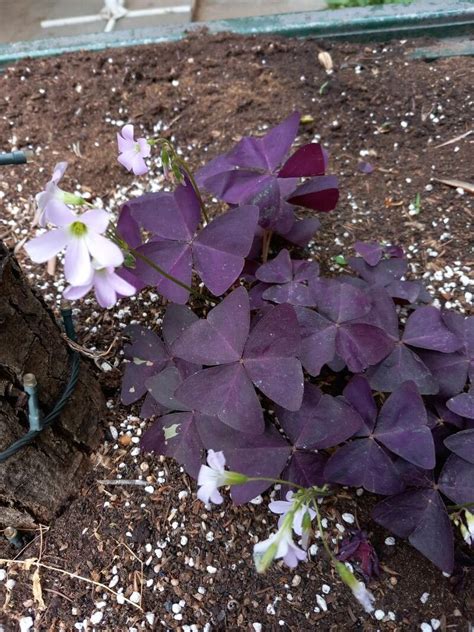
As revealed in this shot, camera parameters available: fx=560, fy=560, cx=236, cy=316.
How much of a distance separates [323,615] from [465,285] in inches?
34.4

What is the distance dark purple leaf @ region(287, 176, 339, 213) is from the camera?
131cm

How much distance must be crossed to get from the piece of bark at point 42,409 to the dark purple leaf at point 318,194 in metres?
0.63

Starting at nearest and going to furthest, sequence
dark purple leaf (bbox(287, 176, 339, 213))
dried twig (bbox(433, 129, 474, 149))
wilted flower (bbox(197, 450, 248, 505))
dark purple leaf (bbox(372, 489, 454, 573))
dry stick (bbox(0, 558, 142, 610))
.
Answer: wilted flower (bbox(197, 450, 248, 505)) < dark purple leaf (bbox(372, 489, 454, 573)) < dry stick (bbox(0, 558, 142, 610)) < dark purple leaf (bbox(287, 176, 339, 213)) < dried twig (bbox(433, 129, 474, 149))

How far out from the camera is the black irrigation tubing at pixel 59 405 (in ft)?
→ 3.31

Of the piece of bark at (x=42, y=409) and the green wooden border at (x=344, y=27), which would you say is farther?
the green wooden border at (x=344, y=27)

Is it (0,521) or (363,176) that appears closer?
(0,521)

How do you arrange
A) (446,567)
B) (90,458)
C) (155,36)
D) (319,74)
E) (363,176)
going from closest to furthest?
(446,567) < (90,458) < (363,176) < (319,74) < (155,36)

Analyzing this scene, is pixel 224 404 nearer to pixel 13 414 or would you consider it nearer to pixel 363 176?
pixel 13 414

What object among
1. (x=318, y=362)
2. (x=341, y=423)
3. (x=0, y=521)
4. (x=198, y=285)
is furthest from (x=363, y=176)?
(x=0, y=521)

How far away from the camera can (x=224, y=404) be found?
1016 millimetres

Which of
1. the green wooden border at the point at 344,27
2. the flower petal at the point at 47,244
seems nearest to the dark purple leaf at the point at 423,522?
the flower petal at the point at 47,244

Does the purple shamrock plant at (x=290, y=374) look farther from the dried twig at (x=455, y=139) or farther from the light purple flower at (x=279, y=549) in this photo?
the dried twig at (x=455, y=139)

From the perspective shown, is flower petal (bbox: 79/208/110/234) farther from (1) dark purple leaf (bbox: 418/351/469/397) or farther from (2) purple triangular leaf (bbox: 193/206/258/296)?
(1) dark purple leaf (bbox: 418/351/469/397)

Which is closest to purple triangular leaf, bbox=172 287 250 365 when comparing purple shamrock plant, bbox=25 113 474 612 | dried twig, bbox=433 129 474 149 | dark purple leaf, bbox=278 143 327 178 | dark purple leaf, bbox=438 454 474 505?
purple shamrock plant, bbox=25 113 474 612
